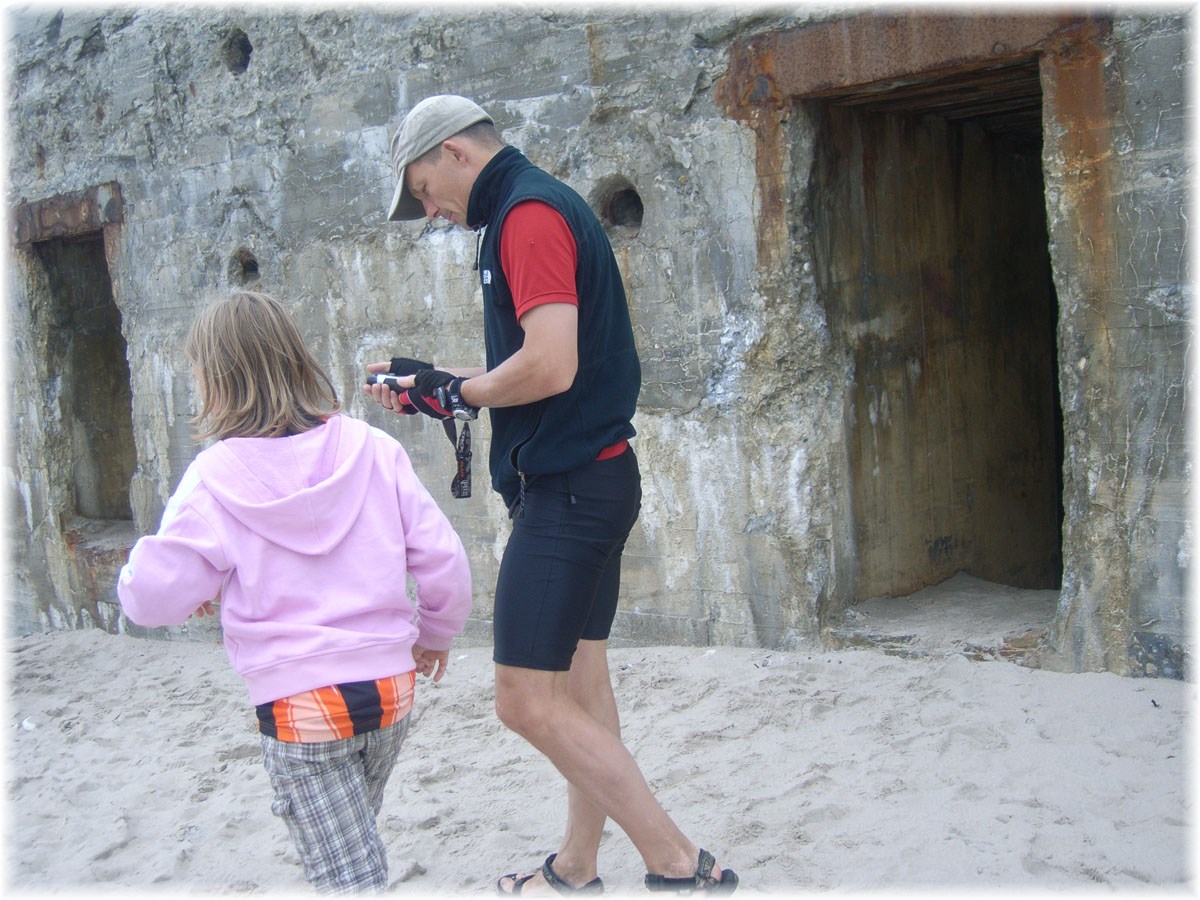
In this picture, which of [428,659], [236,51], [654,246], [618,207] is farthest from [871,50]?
[236,51]

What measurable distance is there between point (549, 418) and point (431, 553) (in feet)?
1.23

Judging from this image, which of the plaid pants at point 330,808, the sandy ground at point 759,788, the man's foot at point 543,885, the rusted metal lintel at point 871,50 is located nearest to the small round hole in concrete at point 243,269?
the sandy ground at point 759,788

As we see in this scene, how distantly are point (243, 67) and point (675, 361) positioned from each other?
292cm

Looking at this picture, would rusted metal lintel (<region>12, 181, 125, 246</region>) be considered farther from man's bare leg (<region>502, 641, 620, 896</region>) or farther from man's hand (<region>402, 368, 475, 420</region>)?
man's bare leg (<region>502, 641, 620, 896</region>)

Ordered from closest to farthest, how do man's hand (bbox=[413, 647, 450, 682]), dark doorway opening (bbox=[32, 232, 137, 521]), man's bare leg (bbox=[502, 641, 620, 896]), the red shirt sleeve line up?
the red shirt sleeve, man's hand (bbox=[413, 647, 450, 682]), man's bare leg (bbox=[502, 641, 620, 896]), dark doorway opening (bbox=[32, 232, 137, 521])

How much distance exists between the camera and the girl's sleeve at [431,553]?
2.45 m

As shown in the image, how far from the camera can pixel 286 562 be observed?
7.63 ft

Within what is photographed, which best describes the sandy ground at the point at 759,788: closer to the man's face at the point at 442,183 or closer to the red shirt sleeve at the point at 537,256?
the red shirt sleeve at the point at 537,256

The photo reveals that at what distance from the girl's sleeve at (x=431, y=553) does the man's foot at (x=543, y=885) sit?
732mm

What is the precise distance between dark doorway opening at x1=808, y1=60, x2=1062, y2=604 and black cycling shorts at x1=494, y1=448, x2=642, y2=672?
6.29 ft

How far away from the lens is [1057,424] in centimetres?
588

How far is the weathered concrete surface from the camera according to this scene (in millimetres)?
3496

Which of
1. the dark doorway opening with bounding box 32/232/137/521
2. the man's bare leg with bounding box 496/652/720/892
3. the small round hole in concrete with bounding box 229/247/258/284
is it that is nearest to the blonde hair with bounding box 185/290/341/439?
the man's bare leg with bounding box 496/652/720/892

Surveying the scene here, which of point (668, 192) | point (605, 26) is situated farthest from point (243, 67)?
point (668, 192)
